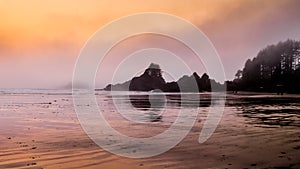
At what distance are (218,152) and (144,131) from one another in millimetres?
6022

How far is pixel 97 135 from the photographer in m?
14.8

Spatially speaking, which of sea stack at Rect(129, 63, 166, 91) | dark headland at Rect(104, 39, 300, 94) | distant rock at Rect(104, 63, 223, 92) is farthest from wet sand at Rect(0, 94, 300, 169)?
sea stack at Rect(129, 63, 166, 91)

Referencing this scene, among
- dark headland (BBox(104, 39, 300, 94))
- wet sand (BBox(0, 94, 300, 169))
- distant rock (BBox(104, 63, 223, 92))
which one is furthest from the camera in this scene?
distant rock (BBox(104, 63, 223, 92))

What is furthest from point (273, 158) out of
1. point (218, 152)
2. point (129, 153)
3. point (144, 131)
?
point (144, 131)

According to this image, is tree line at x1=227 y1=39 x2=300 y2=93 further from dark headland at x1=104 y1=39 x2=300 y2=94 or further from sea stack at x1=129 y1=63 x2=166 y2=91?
sea stack at x1=129 y1=63 x2=166 y2=91

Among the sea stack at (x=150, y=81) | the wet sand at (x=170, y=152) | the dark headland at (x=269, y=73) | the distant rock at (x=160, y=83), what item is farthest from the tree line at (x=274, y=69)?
the wet sand at (x=170, y=152)

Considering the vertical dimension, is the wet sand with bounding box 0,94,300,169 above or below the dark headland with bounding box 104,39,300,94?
below

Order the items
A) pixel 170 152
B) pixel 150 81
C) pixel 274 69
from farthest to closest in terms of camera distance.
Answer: pixel 150 81 → pixel 274 69 → pixel 170 152

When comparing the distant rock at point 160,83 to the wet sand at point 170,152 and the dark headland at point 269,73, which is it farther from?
the wet sand at point 170,152

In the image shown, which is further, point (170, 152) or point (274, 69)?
point (274, 69)

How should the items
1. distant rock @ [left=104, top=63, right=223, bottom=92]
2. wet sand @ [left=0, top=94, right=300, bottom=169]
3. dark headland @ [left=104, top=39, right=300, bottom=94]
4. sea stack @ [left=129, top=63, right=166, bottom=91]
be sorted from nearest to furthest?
wet sand @ [left=0, top=94, right=300, bottom=169]
dark headland @ [left=104, top=39, right=300, bottom=94]
distant rock @ [left=104, top=63, right=223, bottom=92]
sea stack @ [left=129, top=63, right=166, bottom=91]

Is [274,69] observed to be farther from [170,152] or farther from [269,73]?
[170,152]

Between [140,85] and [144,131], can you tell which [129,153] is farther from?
[140,85]

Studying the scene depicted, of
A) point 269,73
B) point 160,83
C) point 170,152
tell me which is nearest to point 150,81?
point 160,83
